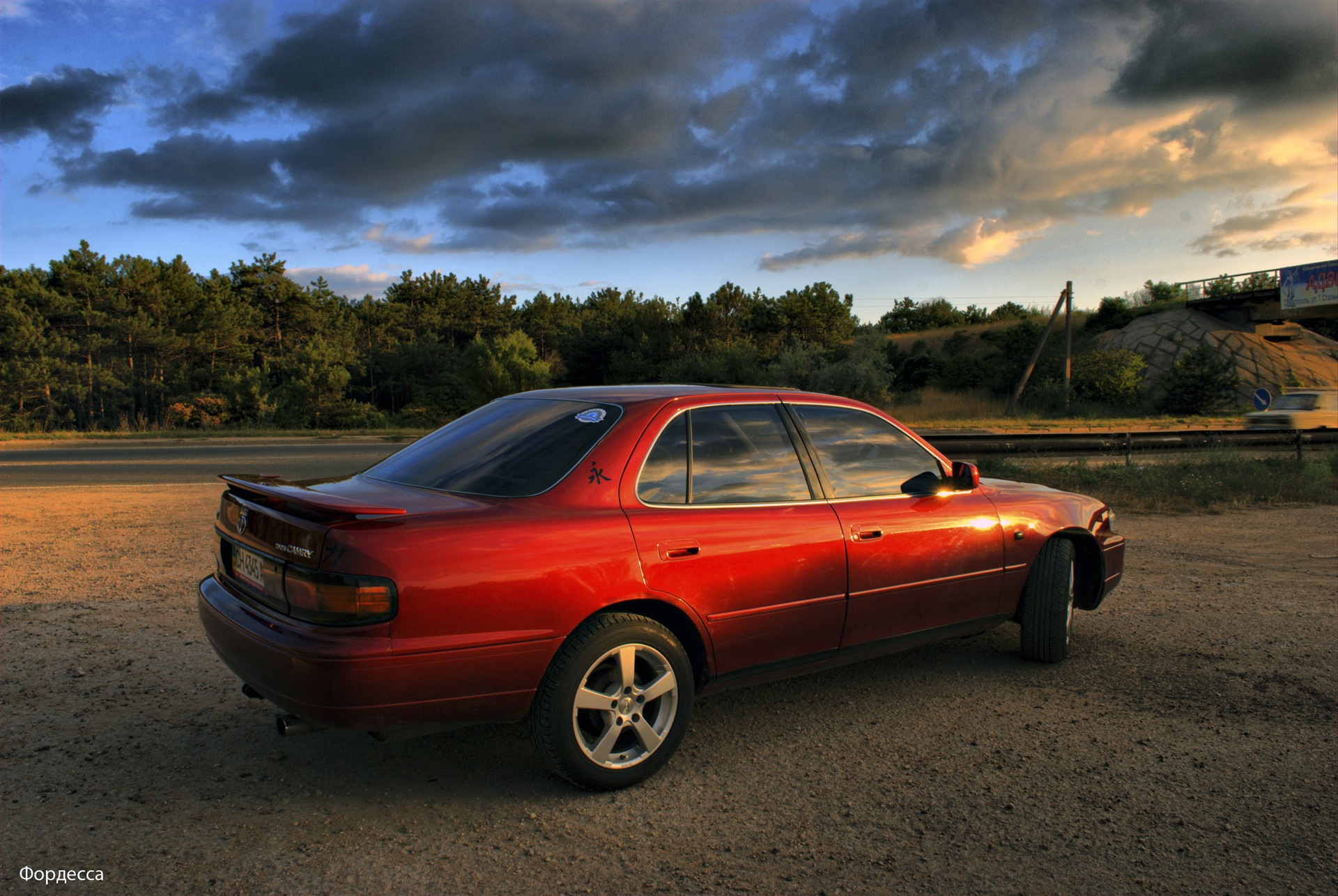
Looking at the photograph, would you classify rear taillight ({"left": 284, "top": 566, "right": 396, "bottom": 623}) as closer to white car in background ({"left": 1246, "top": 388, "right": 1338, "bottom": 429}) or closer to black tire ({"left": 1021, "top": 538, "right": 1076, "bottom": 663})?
black tire ({"left": 1021, "top": 538, "right": 1076, "bottom": 663})

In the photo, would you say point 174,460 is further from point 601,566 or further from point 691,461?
point 601,566

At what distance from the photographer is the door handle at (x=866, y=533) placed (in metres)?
3.69

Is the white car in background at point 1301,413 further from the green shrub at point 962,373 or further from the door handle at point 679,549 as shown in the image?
the door handle at point 679,549

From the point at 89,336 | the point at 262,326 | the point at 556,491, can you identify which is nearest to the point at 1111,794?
the point at 556,491

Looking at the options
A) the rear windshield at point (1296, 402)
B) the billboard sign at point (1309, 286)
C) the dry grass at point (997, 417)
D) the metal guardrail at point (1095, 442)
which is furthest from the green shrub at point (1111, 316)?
the metal guardrail at point (1095, 442)

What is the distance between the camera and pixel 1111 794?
3.08 meters

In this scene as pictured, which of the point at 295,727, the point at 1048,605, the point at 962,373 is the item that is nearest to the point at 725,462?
the point at 295,727

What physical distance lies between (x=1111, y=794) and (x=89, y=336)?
49.8m

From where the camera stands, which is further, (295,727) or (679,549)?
(679,549)

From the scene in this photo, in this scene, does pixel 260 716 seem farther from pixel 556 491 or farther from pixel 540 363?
pixel 540 363

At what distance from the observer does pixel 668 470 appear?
3.36m

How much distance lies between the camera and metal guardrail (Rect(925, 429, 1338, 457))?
1252cm

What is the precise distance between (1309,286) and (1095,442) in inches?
1485

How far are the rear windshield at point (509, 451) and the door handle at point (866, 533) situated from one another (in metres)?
1.19
